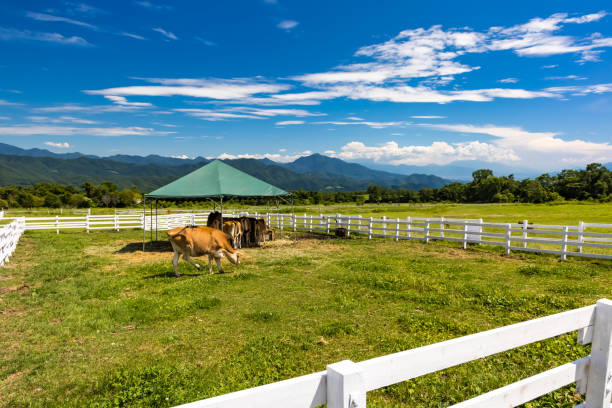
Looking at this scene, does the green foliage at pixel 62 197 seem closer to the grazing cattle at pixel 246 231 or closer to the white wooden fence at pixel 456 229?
the white wooden fence at pixel 456 229

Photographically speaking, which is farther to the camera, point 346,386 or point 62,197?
point 62,197

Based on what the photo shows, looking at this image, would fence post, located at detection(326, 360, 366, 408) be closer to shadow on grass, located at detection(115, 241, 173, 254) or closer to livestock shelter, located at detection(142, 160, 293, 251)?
livestock shelter, located at detection(142, 160, 293, 251)

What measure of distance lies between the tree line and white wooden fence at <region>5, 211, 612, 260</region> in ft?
114

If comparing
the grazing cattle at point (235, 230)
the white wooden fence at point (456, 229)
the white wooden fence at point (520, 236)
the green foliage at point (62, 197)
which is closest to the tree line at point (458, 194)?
the green foliage at point (62, 197)

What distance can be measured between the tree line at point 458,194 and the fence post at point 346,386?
2279 inches

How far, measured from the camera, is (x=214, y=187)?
Answer: 17.4 metres

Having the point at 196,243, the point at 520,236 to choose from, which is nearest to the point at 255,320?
the point at 196,243

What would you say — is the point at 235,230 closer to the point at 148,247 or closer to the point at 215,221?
the point at 215,221

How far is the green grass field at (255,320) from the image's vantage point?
4.41m

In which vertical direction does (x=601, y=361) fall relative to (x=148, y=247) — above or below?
above

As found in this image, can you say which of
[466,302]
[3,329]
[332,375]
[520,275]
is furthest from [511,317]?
[3,329]

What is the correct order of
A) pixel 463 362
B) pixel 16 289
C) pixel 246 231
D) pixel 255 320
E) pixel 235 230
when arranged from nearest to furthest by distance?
pixel 463 362 < pixel 255 320 < pixel 16 289 < pixel 235 230 < pixel 246 231

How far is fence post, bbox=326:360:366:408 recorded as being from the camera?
1.72 meters

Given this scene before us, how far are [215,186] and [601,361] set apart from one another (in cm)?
1617
